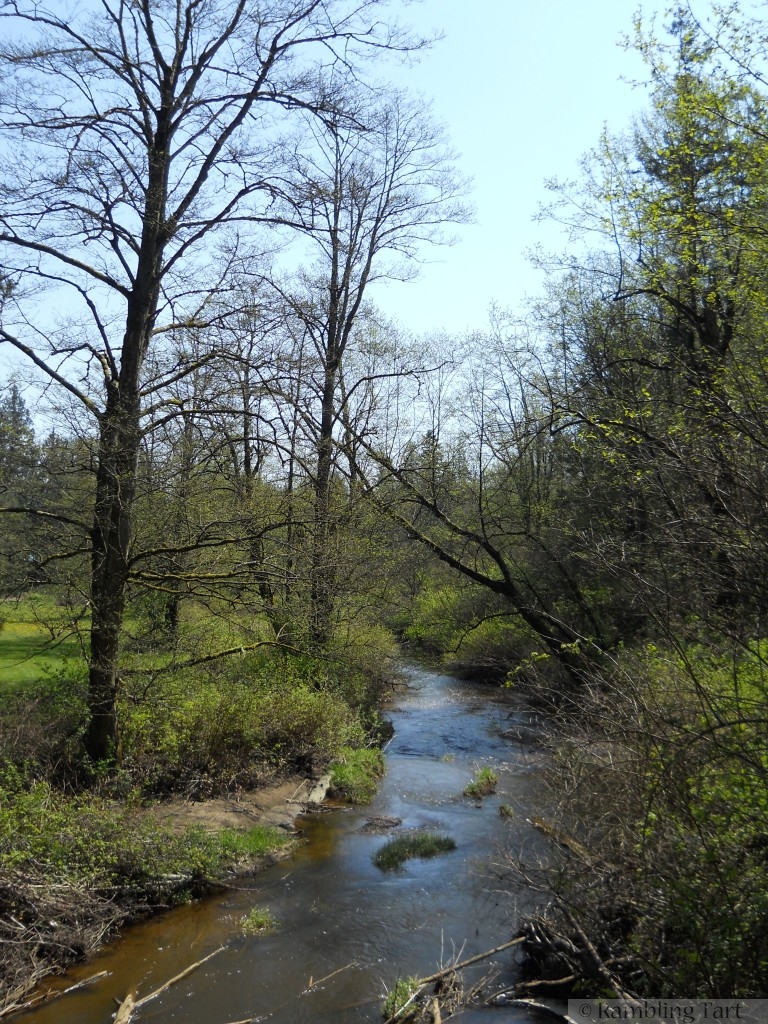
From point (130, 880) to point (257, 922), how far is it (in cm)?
150

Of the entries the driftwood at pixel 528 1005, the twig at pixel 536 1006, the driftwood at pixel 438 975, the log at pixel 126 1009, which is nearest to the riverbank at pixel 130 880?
the log at pixel 126 1009

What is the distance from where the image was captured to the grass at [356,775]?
1338 centimetres

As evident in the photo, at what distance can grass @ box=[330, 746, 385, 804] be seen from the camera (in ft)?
43.9

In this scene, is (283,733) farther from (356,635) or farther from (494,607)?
(494,607)

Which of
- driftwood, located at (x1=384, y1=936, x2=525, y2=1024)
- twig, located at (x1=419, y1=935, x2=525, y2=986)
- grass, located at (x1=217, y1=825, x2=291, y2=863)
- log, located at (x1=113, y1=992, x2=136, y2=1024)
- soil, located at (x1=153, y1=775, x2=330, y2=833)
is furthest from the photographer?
soil, located at (x1=153, y1=775, x2=330, y2=833)

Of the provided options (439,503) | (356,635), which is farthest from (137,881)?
(439,503)

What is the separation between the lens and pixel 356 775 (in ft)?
45.8

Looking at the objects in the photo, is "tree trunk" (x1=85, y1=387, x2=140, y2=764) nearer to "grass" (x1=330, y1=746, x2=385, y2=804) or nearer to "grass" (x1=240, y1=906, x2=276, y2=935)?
"grass" (x1=240, y1=906, x2=276, y2=935)

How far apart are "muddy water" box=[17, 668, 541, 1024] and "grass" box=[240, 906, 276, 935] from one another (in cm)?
11

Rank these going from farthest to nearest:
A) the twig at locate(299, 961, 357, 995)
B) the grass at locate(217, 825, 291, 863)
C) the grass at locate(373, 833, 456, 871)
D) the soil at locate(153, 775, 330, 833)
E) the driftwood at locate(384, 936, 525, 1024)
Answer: the soil at locate(153, 775, 330, 833), the grass at locate(373, 833, 456, 871), the grass at locate(217, 825, 291, 863), the twig at locate(299, 961, 357, 995), the driftwood at locate(384, 936, 525, 1024)

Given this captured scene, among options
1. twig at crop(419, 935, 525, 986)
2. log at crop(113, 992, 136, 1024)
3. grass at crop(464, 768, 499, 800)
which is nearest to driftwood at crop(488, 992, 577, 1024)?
twig at crop(419, 935, 525, 986)

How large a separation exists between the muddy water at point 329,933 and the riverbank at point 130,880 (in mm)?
215

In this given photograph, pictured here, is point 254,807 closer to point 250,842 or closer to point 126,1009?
point 250,842

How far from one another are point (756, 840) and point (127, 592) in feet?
27.6
